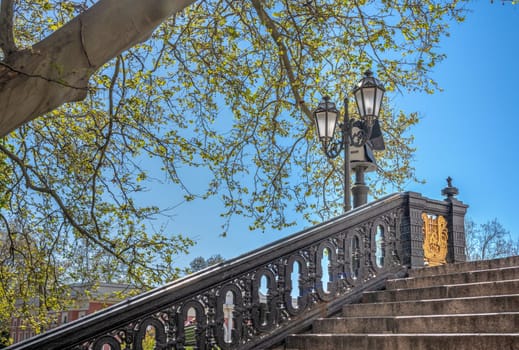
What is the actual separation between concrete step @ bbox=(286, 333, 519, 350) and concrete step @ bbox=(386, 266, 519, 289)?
169 cm

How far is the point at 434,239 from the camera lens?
26.0 feet

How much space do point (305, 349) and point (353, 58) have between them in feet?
29.3

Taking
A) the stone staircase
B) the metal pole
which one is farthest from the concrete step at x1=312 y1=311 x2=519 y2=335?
the metal pole

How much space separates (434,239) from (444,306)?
2.85 meters

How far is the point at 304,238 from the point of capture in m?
6.32

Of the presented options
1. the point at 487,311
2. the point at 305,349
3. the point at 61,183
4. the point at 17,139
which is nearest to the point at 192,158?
the point at 61,183

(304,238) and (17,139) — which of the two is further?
(17,139)

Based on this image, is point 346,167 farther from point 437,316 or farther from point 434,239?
point 437,316

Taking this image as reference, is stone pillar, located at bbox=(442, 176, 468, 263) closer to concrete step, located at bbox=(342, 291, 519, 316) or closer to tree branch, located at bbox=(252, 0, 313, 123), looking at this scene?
concrete step, located at bbox=(342, 291, 519, 316)

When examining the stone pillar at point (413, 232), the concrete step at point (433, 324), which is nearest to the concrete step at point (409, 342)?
the concrete step at point (433, 324)

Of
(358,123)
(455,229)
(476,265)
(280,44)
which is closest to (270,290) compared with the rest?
(476,265)

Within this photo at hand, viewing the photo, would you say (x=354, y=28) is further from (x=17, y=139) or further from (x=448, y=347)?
(x=448, y=347)

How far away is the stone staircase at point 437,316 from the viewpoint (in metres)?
4.38

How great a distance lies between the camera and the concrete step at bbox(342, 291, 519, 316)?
480cm
